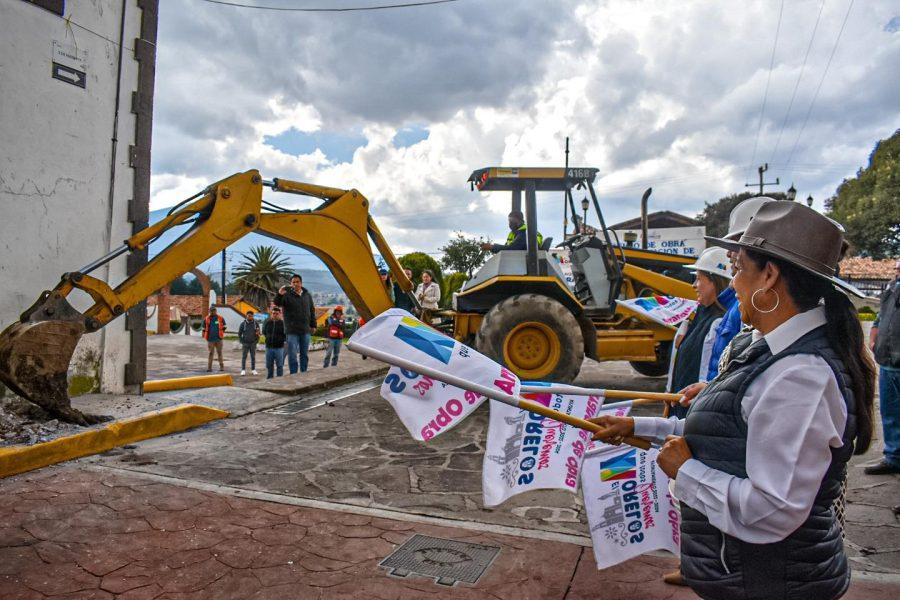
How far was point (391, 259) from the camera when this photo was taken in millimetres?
7832

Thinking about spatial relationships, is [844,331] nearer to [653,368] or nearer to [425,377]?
[425,377]

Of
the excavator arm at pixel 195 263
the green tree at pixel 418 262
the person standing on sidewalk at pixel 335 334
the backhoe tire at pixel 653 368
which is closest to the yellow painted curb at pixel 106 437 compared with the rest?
the excavator arm at pixel 195 263

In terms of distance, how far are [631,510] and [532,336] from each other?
535 centimetres

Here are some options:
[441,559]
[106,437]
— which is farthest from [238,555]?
[106,437]

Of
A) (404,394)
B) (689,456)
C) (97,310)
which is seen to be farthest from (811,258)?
(97,310)

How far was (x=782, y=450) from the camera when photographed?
1.53 metres

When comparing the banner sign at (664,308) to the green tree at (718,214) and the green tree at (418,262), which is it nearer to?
the green tree at (418,262)

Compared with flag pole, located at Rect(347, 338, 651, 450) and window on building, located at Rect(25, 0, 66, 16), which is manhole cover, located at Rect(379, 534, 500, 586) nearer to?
flag pole, located at Rect(347, 338, 651, 450)

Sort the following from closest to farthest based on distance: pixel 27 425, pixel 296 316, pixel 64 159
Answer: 1. pixel 27 425
2. pixel 64 159
3. pixel 296 316

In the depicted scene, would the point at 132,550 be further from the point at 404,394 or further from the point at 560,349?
the point at 560,349

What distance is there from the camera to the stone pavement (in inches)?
121

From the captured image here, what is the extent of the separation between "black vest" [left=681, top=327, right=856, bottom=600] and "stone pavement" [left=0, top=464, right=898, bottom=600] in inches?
57.7

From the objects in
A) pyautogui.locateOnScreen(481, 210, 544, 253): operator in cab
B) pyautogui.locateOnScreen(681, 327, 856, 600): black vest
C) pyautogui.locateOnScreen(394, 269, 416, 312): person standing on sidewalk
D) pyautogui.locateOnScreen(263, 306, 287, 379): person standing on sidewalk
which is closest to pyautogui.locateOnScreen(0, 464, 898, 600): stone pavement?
pyautogui.locateOnScreen(681, 327, 856, 600): black vest

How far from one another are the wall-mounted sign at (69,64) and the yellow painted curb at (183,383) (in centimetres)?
378
